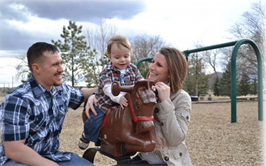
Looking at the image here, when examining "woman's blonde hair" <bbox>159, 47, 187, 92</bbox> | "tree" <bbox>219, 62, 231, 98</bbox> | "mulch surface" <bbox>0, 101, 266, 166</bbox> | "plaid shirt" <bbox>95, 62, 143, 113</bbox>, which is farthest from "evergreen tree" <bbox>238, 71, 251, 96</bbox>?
"plaid shirt" <bbox>95, 62, 143, 113</bbox>

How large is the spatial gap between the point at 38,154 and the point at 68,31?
13.7 meters

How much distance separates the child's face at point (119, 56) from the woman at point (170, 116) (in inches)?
9.0

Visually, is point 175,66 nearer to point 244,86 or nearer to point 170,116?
point 170,116

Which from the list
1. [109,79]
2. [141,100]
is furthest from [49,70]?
[141,100]

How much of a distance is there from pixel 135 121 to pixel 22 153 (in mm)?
870

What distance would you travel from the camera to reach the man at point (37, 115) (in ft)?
6.23

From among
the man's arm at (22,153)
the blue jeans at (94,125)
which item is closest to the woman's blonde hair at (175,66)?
the blue jeans at (94,125)

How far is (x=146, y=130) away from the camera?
65.7 inches

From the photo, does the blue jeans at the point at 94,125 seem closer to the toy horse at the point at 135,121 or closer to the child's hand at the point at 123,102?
the toy horse at the point at 135,121

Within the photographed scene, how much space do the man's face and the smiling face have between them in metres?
0.43

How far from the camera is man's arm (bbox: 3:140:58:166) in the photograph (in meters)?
1.89

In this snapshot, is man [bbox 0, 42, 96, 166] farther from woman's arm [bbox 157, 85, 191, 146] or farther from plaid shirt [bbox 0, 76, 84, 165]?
woman's arm [bbox 157, 85, 191, 146]

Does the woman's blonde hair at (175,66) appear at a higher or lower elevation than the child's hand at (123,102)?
higher

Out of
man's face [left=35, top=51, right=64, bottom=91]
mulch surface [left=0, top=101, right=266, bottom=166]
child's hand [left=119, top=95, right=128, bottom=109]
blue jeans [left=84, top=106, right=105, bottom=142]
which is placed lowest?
mulch surface [left=0, top=101, right=266, bottom=166]
